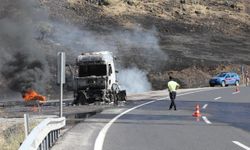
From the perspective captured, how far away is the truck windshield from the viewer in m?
31.7

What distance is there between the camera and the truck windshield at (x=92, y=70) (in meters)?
31.7

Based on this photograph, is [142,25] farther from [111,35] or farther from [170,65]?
[170,65]

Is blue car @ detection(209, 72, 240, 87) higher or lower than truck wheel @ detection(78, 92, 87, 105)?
higher

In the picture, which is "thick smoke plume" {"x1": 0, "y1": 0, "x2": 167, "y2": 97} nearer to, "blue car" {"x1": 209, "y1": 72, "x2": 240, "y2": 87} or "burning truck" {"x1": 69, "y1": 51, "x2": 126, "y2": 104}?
"blue car" {"x1": 209, "y1": 72, "x2": 240, "y2": 87}

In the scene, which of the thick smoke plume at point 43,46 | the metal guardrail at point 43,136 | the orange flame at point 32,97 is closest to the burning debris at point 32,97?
the orange flame at point 32,97

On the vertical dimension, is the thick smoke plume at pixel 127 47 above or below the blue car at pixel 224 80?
above

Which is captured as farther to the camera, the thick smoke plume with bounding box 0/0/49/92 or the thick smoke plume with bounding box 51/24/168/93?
the thick smoke plume with bounding box 51/24/168/93

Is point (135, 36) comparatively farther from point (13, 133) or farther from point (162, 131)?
point (162, 131)

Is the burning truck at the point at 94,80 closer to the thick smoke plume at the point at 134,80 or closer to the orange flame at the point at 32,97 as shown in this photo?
the orange flame at the point at 32,97

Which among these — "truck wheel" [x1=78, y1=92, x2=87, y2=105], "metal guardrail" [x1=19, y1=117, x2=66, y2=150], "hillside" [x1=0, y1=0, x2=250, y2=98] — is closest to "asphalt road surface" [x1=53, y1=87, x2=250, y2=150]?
"metal guardrail" [x1=19, y1=117, x2=66, y2=150]

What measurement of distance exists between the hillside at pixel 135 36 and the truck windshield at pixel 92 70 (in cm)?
956

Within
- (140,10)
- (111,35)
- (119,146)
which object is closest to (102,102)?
(119,146)

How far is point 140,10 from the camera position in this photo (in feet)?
271

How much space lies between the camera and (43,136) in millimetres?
11328
